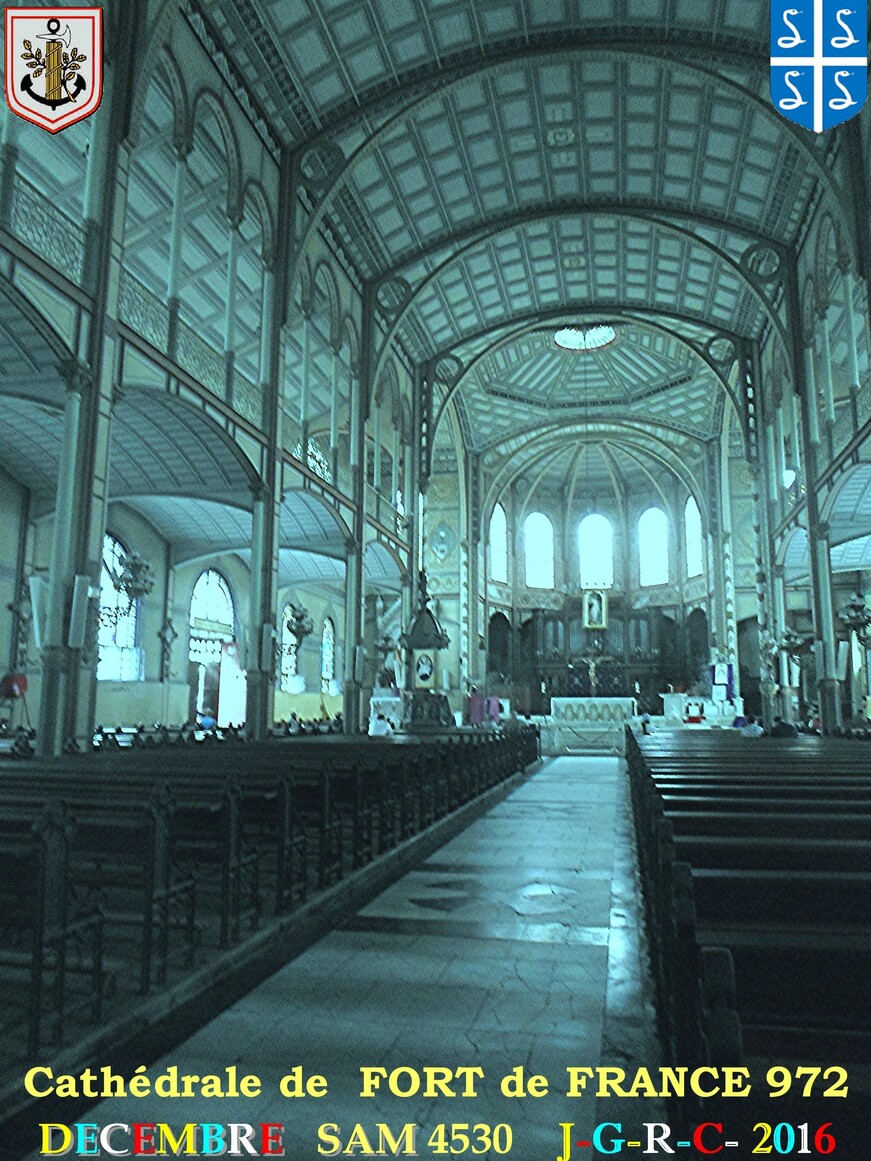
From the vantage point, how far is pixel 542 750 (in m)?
27.2

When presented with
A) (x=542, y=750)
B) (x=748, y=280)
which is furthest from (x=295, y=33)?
(x=542, y=750)

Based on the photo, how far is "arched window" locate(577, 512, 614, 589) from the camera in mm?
43969

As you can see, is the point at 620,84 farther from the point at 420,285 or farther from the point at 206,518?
the point at 206,518

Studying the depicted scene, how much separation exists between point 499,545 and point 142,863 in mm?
39424

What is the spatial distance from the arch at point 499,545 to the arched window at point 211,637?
731 inches


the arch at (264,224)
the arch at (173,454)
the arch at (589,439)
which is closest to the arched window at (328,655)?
the arch at (589,439)

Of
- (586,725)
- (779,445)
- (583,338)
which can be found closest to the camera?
(779,445)

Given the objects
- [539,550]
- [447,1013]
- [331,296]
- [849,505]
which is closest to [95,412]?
[447,1013]

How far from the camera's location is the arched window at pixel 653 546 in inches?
1676

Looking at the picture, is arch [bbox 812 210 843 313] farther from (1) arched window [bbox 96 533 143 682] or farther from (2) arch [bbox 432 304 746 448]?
(1) arched window [bbox 96 533 143 682]

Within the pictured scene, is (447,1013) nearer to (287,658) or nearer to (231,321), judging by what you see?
(231,321)

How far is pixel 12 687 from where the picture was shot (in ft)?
56.1

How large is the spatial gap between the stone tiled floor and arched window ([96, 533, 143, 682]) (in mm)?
16560

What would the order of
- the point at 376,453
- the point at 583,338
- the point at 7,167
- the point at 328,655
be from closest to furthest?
the point at 7,167 < the point at 376,453 < the point at 583,338 < the point at 328,655
